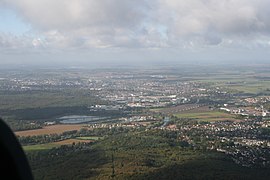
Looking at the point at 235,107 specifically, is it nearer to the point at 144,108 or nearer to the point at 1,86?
the point at 144,108

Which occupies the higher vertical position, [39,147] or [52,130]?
[39,147]

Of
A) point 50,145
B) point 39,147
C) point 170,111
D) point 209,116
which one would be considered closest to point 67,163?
point 39,147

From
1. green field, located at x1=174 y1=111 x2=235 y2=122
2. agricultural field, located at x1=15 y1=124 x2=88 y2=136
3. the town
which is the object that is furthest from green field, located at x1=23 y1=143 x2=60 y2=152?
green field, located at x1=174 y1=111 x2=235 y2=122

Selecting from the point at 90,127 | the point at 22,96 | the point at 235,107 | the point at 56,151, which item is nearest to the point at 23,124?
the point at 90,127

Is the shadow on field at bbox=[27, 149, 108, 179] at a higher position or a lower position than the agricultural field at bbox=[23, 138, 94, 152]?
higher

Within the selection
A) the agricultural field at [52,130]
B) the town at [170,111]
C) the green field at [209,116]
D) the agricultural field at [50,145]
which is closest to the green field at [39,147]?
the agricultural field at [50,145]

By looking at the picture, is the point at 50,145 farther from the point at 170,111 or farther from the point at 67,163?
the point at 170,111

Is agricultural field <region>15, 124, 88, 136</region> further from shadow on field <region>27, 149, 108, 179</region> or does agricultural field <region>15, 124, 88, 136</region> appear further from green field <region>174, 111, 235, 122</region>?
green field <region>174, 111, 235, 122</region>

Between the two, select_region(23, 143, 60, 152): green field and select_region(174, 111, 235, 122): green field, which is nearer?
select_region(23, 143, 60, 152): green field
